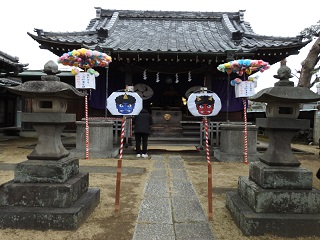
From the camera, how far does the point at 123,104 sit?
4215 millimetres

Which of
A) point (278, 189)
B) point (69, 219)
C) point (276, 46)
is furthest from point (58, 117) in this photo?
point (276, 46)

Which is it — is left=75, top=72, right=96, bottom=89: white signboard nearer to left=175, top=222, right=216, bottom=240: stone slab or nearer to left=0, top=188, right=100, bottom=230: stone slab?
left=0, top=188, right=100, bottom=230: stone slab

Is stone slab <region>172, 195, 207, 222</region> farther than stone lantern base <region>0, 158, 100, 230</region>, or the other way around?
stone slab <region>172, 195, 207, 222</region>

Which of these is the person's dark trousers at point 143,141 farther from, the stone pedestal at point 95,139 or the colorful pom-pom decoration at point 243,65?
the colorful pom-pom decoration at point 243,65

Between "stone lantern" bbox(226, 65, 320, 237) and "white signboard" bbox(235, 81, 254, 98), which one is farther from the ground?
"white signboard" bbox(235, 81, 254, 98)

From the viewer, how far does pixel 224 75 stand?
12.0 meters

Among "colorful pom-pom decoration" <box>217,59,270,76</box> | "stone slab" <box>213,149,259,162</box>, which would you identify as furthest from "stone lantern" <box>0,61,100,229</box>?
"stone slab" <box>213,149,259,162</box>

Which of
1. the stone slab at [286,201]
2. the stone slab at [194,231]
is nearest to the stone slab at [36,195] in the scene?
the stone slab at [194,231]

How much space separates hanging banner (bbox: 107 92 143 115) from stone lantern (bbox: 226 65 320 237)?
1884mm

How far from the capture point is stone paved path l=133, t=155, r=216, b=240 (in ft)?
10.6

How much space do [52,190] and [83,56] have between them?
5230 millimetres

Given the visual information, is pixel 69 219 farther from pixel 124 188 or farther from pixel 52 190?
pixel 124 188

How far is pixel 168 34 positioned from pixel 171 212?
11.0 m

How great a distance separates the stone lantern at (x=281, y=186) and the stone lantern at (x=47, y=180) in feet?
7.54
